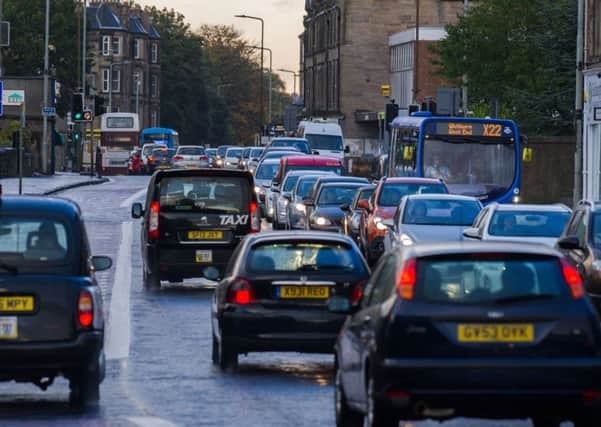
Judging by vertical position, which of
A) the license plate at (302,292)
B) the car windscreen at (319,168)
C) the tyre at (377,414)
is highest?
the car windscreen at (319,168)

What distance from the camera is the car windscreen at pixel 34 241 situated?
1343cm

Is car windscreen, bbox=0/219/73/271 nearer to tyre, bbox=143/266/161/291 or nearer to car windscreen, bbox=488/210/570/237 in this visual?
car windscreen, bbox=488/210/570/237

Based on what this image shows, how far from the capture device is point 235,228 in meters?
26.6

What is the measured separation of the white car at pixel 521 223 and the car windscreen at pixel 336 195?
45.2ft

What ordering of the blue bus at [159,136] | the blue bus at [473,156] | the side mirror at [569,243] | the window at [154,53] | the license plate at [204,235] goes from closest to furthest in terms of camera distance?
the side mirror at [569,243] → the license plate at [204,235] → the blue bus at [473,156] → the blue bus at [159,136] → the window at [154,53]

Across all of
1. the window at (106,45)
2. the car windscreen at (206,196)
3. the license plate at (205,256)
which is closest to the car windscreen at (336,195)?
the car windscreen at (206,196)

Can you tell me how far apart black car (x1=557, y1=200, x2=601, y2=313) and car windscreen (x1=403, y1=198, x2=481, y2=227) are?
556 cm

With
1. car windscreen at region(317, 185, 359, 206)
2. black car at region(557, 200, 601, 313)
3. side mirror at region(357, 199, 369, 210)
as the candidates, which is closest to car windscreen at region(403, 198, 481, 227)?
side mirror at region(357, 199, 369, 210)

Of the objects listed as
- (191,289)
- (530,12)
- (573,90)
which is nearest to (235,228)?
(191,289)

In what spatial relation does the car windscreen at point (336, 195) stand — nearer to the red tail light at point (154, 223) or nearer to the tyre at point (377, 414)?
the red tail light at point (154, 223)

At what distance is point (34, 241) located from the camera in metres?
13.6

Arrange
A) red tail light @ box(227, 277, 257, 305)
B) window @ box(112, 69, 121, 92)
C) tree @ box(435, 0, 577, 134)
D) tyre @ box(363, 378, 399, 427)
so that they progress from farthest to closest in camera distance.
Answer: window @ box(112, 69, 121, 92)
tree @ box(435, 0, 577, 134)
red tail light @ box(227, 277, 257, 305)
tyre @ box(363, 378, 399, 427)

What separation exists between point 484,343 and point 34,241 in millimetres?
4239

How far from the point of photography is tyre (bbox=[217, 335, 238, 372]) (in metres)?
16.1
